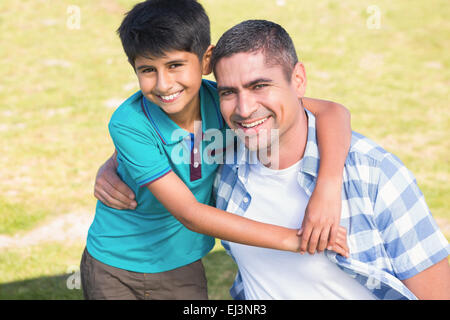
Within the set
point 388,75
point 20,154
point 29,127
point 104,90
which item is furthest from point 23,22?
point 388,75

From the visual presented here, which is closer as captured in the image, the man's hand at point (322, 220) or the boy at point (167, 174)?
the man's hand at point (322, 220)

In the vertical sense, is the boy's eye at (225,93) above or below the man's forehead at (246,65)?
below

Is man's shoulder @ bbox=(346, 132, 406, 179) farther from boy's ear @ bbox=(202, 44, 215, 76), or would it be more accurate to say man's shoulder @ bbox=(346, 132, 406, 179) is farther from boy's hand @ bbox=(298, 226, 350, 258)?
boy's ear @ bbox=(202, 44, 215, 76)

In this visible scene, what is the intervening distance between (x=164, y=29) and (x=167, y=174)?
30.2 inches

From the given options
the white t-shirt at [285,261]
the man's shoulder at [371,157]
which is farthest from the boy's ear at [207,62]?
the man's shoulder at [371,157]

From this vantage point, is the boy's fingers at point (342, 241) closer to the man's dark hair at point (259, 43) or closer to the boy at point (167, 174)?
the boy at point (167, 174)

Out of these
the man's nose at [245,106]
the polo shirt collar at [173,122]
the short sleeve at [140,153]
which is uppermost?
the man's nose at [245,106]

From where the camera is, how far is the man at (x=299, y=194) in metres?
2.43

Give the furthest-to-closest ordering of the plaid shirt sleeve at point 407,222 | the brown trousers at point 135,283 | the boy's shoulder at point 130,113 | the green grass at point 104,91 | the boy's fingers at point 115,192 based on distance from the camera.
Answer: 1. the green grass at point 104,91
2. the brown trousers at point 135,283
3. the boy's fingers at point 115,192
4. the boy's shoulder at point 130,113
5. the plaid shirt sleeve at point 407,222

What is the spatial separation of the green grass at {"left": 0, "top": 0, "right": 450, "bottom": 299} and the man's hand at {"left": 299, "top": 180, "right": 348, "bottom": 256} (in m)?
2.54

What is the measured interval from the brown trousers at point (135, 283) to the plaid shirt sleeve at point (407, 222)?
54.8 inches

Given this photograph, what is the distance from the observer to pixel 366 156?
2.53 metres

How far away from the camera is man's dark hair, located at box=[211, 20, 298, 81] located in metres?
2.54
